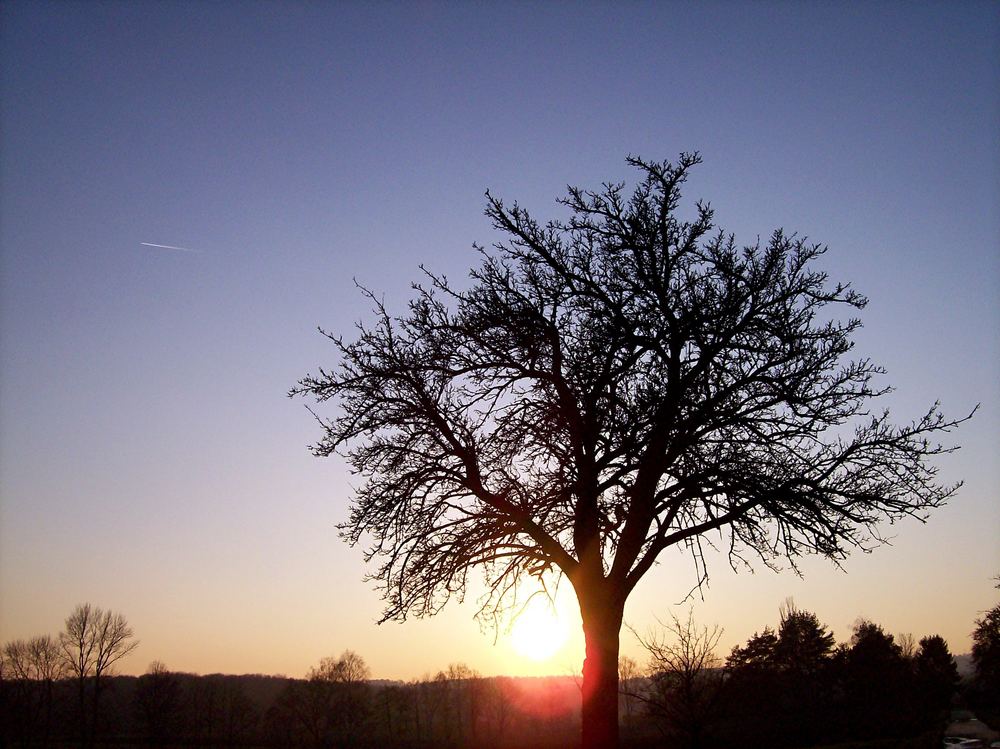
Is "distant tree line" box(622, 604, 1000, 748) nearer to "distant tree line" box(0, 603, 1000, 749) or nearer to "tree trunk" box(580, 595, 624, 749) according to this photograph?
"distant tree line" box(0, 603, 1000, 749)

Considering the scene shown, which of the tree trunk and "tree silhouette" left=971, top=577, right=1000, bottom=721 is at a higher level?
the tree trunk

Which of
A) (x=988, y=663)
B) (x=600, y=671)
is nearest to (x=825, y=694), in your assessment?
(x=988, y=663)

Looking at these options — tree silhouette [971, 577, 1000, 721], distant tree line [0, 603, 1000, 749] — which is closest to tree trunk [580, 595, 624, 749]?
distant tree line [0, 603, 1000, 749]

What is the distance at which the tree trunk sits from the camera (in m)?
9.09

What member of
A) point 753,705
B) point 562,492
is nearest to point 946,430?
point 562,492

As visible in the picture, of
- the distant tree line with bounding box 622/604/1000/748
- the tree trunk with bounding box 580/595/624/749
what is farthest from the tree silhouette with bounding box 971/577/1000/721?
the tree trunk with bounding box 580/595/624/749

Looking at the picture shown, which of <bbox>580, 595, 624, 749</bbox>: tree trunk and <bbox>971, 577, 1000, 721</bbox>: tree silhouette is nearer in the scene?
<bbox>580, 595, 624, 749</bbox>: tree trunk

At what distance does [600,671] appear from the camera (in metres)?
9.21

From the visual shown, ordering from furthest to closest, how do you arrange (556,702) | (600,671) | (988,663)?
(556,702), (988,663), (600,671)

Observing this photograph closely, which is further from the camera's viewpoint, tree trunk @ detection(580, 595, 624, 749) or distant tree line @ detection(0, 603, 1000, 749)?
distant tree line @ detection(0, 603, 1000, 749)

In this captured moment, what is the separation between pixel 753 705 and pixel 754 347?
4340 centimetres

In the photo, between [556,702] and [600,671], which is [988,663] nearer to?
[600,671]

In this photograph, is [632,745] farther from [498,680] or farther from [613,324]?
[498,680]

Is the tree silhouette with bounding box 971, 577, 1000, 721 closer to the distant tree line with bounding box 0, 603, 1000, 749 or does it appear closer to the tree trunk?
the distant tree line with bounding box 0, 603, 1000, 749
